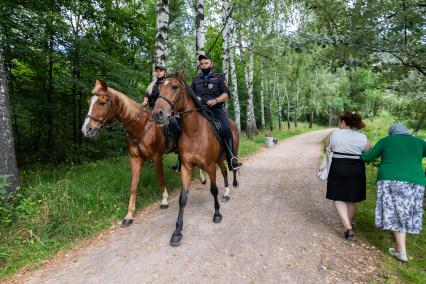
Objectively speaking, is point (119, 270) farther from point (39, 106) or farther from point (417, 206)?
point (39, 106)

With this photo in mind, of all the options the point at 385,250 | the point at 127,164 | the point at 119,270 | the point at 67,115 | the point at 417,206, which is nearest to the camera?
the point at 119,270

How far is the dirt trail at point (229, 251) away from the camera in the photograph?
11.4 feet

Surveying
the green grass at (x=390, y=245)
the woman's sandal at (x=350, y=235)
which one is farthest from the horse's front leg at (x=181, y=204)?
the green grass at (x=390, y=245)

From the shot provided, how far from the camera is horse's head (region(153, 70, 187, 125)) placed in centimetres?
392

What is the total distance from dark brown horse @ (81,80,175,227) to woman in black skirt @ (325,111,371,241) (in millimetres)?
3426

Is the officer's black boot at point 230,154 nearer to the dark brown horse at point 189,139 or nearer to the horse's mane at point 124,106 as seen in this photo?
the dark brown horse at point 189,139

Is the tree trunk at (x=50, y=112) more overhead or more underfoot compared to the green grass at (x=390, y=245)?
more overhead

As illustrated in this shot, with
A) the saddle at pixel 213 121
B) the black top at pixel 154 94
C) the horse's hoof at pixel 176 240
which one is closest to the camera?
the horse's hoof at pixel 176 240

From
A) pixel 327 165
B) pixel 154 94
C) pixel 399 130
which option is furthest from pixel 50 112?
pixel 399 130

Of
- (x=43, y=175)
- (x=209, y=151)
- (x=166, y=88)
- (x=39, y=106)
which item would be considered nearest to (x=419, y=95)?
(x=209, y=151)

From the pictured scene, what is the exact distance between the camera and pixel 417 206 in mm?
3916

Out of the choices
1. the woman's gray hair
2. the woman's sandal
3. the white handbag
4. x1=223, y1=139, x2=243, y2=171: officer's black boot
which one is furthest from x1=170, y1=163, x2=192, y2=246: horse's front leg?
the woman's gray hair

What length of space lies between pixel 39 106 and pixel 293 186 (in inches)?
356

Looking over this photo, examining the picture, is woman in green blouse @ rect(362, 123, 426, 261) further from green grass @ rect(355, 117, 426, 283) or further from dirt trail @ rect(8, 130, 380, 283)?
dirt trail @ rect(8, 130, 380, 283)
